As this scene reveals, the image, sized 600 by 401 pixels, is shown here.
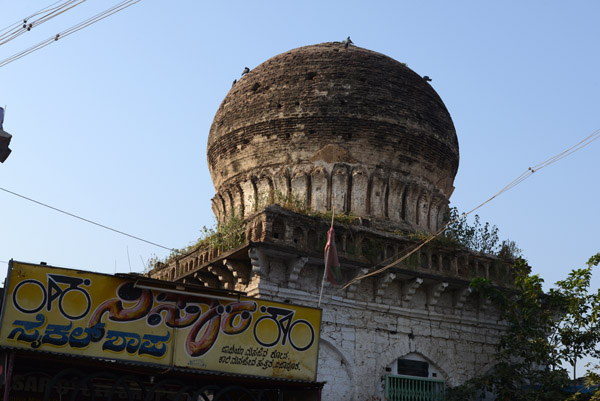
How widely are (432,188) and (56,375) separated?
10456mm

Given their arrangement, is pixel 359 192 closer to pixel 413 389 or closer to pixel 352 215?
pixel 352 215

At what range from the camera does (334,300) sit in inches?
593

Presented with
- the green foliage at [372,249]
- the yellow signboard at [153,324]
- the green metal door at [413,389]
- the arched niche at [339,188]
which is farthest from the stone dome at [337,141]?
the yellow signboard at [153,324]

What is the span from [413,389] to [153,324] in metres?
6.13

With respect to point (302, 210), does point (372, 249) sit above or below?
below

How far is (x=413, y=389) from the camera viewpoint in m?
15.4

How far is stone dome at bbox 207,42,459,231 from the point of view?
57.1 ft

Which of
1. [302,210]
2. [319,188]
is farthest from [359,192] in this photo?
[302,210]

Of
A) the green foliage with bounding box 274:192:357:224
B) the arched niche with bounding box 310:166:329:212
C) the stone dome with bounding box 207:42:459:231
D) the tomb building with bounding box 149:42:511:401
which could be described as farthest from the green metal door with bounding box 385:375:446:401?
the arched niche with bounding box 310:166:329:212

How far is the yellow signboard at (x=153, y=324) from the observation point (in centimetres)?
1062

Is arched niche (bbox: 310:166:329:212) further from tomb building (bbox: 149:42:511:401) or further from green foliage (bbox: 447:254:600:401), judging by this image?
green foliage (bbox: 447:254:600:401)

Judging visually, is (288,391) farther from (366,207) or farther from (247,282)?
A: (366,207)

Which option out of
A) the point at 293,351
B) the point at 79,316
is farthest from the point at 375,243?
the point at 79,316

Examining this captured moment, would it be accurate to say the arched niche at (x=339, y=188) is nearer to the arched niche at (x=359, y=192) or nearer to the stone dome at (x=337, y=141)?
the stone dome at (x=337, y=141)
